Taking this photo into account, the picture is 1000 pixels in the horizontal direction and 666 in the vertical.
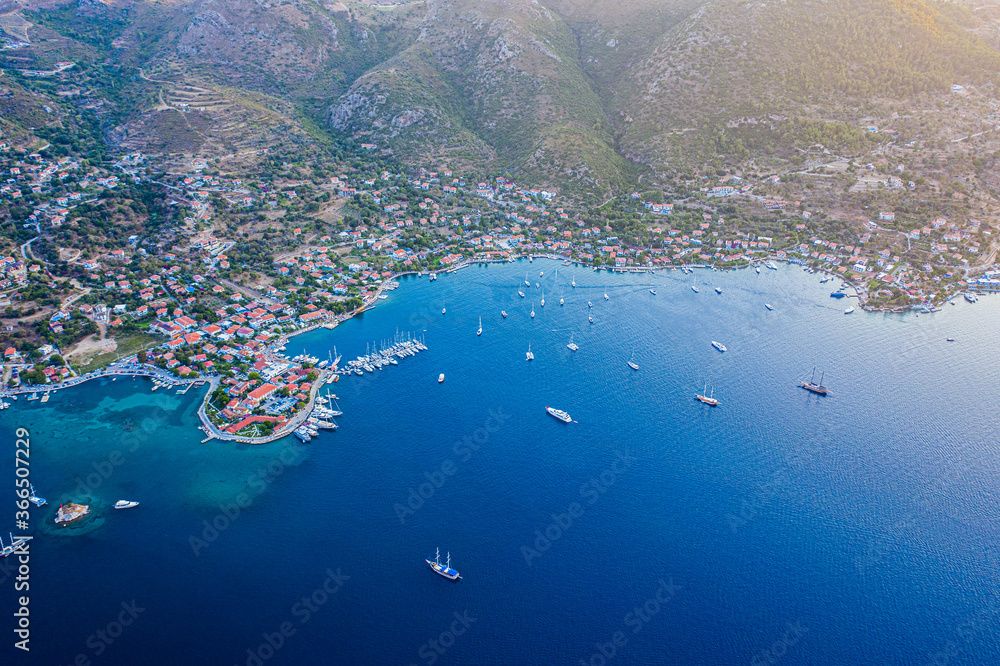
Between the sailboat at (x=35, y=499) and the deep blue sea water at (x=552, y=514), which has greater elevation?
the deep blue sea water at (x=552, y=514)

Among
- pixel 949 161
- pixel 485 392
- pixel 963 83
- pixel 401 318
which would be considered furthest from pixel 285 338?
pixel 963 83

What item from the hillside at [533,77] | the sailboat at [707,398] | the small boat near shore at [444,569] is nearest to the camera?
the small boat near shore at [444,569]
